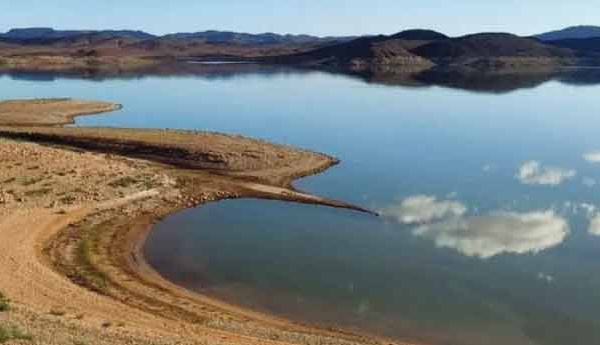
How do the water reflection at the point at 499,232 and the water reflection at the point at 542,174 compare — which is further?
the water reflection at the point at 542,174

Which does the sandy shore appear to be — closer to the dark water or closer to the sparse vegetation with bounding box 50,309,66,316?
the sparse vegetation with bounding box 50,309,66,316

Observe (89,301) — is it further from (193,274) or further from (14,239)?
(14,239)

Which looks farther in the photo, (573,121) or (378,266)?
(573,121)

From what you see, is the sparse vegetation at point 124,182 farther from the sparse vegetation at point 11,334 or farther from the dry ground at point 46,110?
the dry ground at point 46,110

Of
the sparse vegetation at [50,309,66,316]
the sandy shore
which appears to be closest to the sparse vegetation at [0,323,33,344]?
the sandy shore

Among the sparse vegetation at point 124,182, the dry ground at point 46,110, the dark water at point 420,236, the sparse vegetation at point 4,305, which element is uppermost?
the dry ground at point 46,110

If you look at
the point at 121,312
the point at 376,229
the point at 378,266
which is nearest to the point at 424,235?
the point at 376,229

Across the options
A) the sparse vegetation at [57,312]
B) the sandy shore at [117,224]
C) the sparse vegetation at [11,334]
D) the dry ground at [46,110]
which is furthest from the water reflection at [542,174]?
the dry ground at [46,110]
